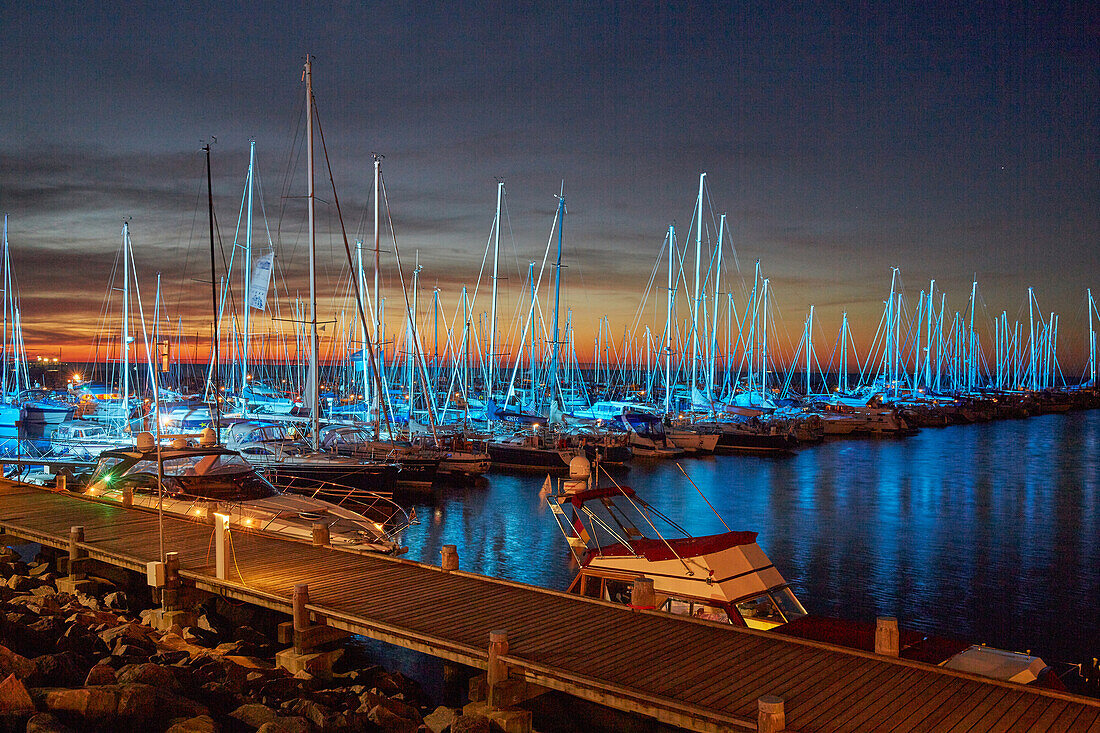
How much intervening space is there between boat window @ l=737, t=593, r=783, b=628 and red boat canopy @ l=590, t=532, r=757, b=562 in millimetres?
967

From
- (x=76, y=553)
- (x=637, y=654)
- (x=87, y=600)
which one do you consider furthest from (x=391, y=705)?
(x=76, y=553)

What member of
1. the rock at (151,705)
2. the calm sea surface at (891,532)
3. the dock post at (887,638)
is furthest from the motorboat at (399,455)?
the dock post at (887,638)

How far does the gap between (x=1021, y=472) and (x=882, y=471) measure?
28.3 ft

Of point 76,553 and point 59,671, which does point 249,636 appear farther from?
point 59,671

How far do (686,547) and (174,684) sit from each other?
796cm

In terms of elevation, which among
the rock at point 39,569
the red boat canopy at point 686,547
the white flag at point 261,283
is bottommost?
the rock at point 39,569

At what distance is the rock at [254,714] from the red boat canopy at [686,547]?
6.37 m

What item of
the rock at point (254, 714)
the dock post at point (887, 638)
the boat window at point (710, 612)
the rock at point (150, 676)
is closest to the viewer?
the dock post at point (887, 638)

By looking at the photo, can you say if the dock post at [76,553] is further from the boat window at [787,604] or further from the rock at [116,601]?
the boat window at [787,604]

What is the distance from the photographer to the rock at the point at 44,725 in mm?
8859

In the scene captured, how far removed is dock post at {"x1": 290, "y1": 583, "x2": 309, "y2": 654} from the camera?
40.9 ft

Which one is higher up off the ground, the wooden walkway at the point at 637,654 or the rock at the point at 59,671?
the wooden walkway at the point at 637,654

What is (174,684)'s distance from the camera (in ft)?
36.6

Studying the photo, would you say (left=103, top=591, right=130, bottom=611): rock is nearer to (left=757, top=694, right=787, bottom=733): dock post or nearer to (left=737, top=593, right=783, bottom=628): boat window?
(left=737, top=593, right=783, bottom=628): boat window
